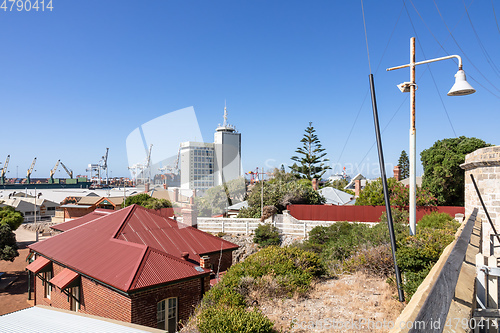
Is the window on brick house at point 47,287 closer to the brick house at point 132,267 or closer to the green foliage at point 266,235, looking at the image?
the brick house at point 132,267

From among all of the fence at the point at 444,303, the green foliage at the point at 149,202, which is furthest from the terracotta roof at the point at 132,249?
the green foliage at the point at 149,202

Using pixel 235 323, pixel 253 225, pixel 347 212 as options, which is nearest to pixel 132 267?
pixel 235 323

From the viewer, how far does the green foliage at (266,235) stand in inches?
709

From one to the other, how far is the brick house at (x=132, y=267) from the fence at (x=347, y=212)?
326 inches

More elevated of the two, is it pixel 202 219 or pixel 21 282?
pixel 202 219

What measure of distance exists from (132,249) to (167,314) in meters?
2.41

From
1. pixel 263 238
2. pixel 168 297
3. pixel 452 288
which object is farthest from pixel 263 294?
pixel 263 238

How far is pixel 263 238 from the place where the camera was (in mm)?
18500

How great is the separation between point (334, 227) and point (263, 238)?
4.94 m

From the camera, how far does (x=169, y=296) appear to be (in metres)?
8.80

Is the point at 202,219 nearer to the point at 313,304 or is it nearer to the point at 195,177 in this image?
the point at 195,177

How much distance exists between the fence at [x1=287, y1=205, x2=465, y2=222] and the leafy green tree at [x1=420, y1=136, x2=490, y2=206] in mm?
3270

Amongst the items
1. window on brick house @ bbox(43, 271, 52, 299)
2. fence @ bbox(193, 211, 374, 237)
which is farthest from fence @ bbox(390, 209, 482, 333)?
fence @ bbox(193, 211, 374, 237)

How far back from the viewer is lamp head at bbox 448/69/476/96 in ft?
21.9
